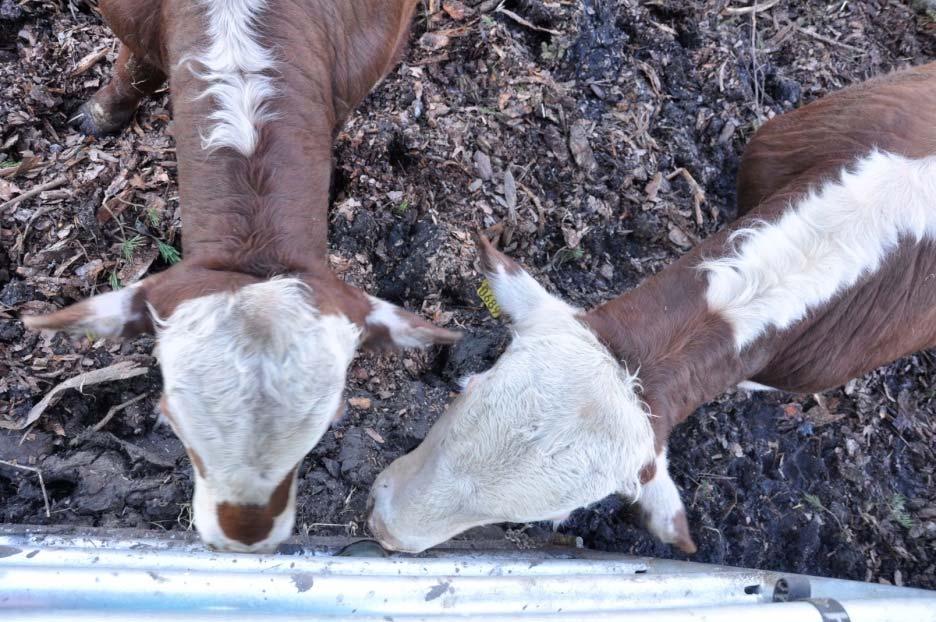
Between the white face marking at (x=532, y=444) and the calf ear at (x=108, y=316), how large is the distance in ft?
4.14

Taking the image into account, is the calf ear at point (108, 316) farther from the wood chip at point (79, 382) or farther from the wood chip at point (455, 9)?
the wood chip at point (455, 9)

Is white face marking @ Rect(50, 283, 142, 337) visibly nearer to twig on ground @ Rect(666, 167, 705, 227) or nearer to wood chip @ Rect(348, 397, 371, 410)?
wood chip @ Rect(348, 397, 371, 410)

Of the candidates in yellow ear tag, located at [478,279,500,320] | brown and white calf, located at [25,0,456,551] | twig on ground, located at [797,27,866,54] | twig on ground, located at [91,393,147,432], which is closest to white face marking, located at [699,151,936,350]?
yellow ear tag, located at [478,279,500,320]

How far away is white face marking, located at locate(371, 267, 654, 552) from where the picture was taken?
2451 mm

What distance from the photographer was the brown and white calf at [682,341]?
2490 mm

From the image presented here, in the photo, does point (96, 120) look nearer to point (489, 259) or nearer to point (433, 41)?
point (433, 41)

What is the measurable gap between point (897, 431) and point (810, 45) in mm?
3197

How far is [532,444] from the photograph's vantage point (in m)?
2.44

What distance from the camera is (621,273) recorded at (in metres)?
4.52

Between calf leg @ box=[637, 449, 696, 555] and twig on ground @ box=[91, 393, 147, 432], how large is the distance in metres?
2.70

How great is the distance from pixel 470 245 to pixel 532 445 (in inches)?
75.8

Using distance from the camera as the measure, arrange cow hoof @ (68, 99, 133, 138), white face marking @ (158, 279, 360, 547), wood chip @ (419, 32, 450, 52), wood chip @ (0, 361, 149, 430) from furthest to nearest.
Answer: wood chip @ (419, 32, 450, 52)
cow hoof @ (68, 99, 133, 138)
wood chip @ (0, 361, 149, 430)
white face marking @ (158, 279, 360, 547)

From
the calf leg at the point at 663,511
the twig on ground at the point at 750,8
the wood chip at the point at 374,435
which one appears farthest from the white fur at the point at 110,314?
the twig on ground at the point at 750,8

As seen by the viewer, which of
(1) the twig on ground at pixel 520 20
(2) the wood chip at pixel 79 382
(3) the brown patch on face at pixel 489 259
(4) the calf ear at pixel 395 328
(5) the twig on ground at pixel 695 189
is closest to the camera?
(4) the calf ear at pixel 395 328
